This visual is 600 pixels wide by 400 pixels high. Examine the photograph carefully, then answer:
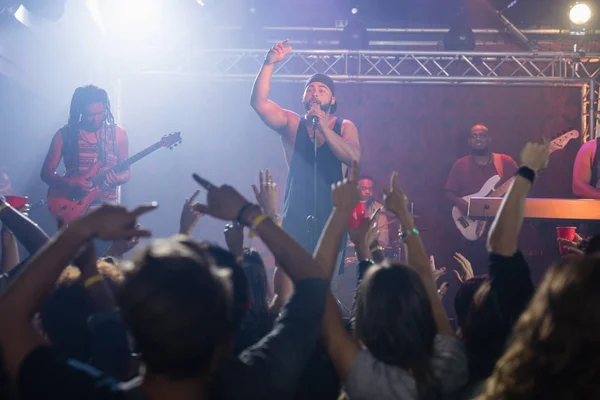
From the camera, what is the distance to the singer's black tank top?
183 inches

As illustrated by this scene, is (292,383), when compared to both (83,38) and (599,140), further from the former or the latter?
(83,38)

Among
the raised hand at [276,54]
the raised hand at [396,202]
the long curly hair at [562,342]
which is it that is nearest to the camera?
the long curly hair at [562,342]

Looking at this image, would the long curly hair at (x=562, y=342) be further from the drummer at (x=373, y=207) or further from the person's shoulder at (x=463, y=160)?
the person's shoulder at (x=463, y=160)

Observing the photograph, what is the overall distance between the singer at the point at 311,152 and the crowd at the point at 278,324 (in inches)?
86.3

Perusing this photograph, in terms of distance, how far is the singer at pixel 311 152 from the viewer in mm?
4637

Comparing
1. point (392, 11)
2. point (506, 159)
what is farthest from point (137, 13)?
point (506, 159)

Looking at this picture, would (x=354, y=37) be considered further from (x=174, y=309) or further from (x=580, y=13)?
(x=174, y=309)

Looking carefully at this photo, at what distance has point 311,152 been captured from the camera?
15.8 ft

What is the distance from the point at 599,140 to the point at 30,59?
6522 mm

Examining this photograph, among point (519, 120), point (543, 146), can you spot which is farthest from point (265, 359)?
point (519, 120)

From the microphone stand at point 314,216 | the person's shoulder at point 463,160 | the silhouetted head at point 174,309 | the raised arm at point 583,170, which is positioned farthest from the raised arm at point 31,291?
the person's shoulder at point 463,160

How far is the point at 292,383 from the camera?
1.50 m

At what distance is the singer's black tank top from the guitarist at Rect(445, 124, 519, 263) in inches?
166

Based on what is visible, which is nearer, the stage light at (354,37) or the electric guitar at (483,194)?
the electric guitar at (483,194)
